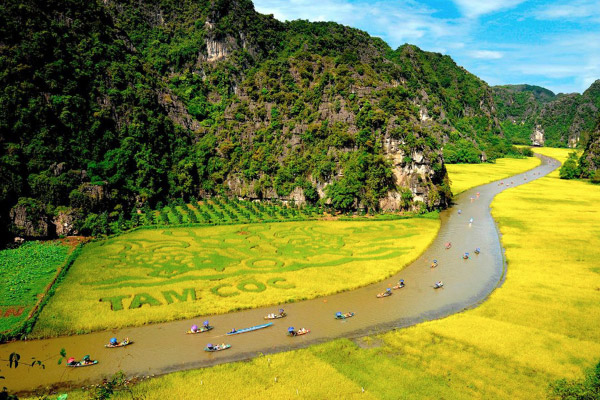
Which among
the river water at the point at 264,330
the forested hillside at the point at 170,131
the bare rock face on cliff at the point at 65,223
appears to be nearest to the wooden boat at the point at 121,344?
the river water at the point at 264,330

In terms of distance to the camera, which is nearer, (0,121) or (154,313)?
(154,313)

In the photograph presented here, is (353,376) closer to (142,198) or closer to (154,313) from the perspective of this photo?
(154,313)

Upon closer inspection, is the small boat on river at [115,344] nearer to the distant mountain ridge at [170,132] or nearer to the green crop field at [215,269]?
the green crop field at [215,269]

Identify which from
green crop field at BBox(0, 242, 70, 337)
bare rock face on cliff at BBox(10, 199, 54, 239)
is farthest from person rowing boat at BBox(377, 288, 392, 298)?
bare rock face on cliff at BBox(10, 199, 54, 239)

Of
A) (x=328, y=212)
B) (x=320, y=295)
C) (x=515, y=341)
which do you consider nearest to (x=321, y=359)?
(x=320, y=295)

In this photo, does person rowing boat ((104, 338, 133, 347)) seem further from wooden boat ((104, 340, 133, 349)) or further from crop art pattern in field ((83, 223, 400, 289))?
crop art pattern in field ((83, 223, 400, 289))

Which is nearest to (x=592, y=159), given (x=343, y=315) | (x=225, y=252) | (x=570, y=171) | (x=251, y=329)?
(x=570, y=171)

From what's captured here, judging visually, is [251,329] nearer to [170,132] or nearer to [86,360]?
[86,360]
